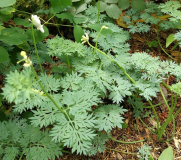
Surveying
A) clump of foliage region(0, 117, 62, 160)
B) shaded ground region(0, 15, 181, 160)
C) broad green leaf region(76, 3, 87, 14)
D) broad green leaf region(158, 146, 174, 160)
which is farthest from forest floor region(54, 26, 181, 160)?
broad green leaf region(76, 3, 87, 14)

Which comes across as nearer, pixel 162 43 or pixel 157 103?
pixel 157 103

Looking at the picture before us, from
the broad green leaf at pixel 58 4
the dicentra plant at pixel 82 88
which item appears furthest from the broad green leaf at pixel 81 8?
the broad green leaf at pixel 58 4

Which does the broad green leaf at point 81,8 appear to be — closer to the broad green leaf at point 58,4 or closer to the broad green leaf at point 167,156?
the broad green leaf at point 58,4

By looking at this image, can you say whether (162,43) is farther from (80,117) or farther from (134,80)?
(80,117)

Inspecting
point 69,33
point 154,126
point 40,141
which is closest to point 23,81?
point 40,141

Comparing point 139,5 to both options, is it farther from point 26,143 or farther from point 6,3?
point 26,143

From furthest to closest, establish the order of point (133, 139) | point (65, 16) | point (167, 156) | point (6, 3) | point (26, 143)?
point (133, 139), point (65, 16), point (167, 156), point (26, 143), point (6, 3)

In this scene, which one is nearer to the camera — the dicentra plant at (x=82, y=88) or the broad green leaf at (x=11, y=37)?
the dicentra plant at (x=82, y=88)

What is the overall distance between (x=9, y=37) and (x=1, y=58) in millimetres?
159

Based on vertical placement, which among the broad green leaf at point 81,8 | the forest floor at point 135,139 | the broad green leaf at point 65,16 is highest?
the broad green leaf at point 65,16

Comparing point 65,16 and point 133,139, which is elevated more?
point 65,16

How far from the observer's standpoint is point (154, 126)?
5.64 ft

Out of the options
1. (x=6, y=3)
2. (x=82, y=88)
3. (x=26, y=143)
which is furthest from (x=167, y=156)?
(x=6, y=3)

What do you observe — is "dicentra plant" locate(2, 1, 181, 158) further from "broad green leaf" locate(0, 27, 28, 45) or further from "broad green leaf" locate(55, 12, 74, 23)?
"broad green leaf" locate(55, 12, 74, 23)
